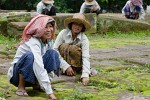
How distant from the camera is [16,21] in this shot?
11.2 m

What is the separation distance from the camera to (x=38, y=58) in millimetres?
4340

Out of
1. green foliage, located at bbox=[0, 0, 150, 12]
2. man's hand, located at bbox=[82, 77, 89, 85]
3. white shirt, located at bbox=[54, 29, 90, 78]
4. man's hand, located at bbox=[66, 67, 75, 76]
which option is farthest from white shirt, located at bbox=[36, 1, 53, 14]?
green foliage, located at bbox=[0, 0, 150, 12]

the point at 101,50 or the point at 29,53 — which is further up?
the point at 29,53

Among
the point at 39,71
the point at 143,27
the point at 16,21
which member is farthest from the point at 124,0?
the point at 39,71

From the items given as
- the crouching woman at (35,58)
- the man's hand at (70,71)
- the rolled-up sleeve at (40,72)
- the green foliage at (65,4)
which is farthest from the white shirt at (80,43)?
the green foliage at (65,4)

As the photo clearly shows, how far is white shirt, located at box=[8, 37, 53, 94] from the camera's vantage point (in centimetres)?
422

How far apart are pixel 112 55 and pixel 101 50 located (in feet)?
2.54

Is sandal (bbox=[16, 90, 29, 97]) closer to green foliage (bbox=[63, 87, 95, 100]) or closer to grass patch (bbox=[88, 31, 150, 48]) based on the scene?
green foliage (bbox=[63, 87, 95, 100])

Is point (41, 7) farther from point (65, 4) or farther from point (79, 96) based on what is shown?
point (65, 4)

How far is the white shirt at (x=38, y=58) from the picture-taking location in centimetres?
422

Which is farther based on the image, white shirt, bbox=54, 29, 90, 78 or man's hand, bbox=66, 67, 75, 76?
man's hand, bbox=66, 67, 75, 76

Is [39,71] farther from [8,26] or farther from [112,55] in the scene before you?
[8,26]

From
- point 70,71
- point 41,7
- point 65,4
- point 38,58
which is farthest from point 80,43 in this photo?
point 65,4

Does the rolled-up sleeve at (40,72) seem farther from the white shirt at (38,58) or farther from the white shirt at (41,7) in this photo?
the white shirt at (41,7)
